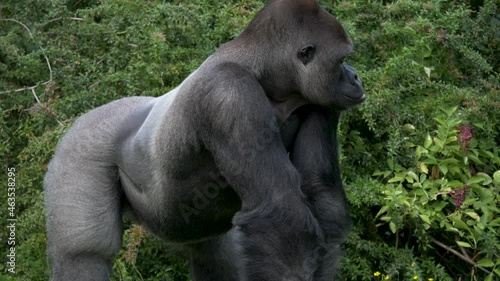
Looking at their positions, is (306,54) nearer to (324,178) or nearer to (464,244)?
(324,178)

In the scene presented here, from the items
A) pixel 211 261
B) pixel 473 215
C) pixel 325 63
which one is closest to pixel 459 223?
pixel 473 215

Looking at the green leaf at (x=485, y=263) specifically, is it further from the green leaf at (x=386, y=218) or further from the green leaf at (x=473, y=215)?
the green leaf at (x=386, y=218)

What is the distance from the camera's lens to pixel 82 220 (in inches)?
143

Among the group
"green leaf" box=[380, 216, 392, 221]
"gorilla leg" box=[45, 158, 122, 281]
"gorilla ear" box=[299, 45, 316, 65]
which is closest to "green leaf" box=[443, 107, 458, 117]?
"green leaf" box=[380, 216, 392, 221]

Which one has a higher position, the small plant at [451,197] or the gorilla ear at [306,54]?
the gorilla ear at [306,54]

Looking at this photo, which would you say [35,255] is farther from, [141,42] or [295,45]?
[295,45]

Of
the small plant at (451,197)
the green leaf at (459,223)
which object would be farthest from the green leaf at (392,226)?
the green leaf at (459,223)

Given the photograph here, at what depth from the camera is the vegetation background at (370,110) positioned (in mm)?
4414

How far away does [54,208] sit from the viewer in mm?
3695

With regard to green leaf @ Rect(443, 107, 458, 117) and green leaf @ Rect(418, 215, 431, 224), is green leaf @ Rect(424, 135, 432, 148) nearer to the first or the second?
green leaf @ Rect(443, 107, 458, 117)

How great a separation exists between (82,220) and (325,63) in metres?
1.18
